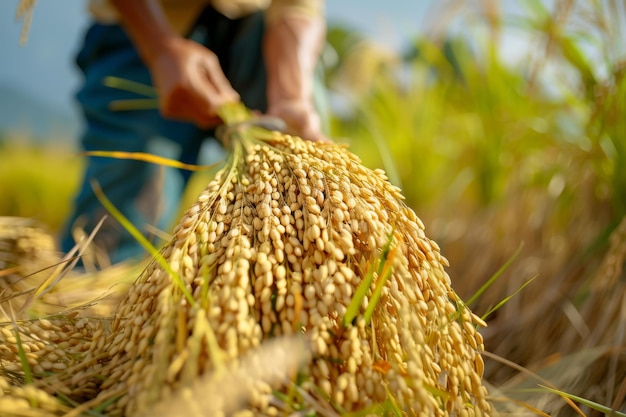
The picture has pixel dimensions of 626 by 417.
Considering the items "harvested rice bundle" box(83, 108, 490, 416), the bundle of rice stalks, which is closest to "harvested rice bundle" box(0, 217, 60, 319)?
the bundle of rice stalks

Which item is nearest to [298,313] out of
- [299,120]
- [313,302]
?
[313,302]

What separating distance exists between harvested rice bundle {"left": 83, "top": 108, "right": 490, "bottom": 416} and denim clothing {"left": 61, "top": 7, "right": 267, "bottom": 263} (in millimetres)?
886

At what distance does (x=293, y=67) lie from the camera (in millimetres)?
1218

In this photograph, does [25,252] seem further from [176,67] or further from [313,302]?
[313,302]

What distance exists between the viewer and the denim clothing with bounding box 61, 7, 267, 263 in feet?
4.93

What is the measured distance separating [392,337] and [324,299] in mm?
93

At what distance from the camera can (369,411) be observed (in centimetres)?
53

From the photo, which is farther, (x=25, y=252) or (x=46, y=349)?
(x=25, y=252)

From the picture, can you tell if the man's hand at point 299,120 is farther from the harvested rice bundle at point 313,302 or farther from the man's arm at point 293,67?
the harvested rice bundle at point 313,302

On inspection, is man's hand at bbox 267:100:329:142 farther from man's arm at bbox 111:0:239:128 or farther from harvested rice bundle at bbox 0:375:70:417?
harvested rice bundle at bbox 0:375:70:417

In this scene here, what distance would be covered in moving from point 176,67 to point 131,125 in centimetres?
51

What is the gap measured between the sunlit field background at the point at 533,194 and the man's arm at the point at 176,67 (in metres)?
0.31

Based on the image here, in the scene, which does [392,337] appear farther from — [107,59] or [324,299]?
[107,59]

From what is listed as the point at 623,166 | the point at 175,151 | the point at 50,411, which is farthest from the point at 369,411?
the point at 175,151
